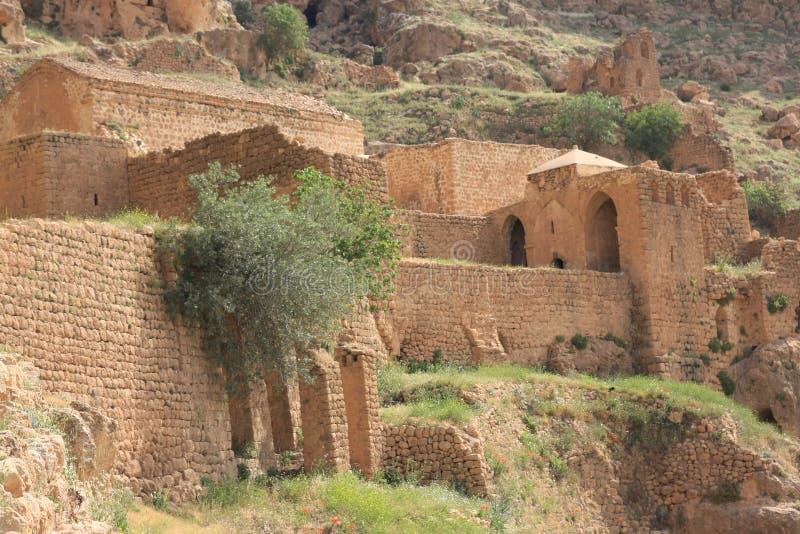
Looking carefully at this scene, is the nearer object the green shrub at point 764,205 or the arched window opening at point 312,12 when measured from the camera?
the green shrub at point 764,205

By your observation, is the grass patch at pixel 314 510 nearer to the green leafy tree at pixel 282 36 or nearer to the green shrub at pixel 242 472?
the green shrub at pixel 242 472

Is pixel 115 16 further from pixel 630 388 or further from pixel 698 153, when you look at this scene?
pixel 630 388

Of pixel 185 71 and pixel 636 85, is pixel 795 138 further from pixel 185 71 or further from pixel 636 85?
pixel 185 71

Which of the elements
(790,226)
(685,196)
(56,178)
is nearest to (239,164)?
(56,178)

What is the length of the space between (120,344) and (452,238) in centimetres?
1317

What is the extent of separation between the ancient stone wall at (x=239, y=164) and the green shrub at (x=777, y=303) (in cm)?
997

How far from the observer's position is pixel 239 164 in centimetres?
2000

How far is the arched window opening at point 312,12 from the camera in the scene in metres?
55.0

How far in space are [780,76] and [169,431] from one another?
1917 inches

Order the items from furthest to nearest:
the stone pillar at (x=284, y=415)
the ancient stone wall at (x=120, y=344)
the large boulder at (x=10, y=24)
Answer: the large boulder at (x=10, y=24)
the stone pillar at (x=284, y=415)
the ancient stone wall at (x=120, y=344)

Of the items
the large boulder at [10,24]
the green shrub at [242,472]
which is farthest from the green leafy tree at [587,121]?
the green shrub at [242,472]

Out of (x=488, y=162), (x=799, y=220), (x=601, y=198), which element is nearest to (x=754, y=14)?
(x=799, y=220)

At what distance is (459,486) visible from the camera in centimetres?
1798

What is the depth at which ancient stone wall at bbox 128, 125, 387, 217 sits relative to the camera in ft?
65.7
